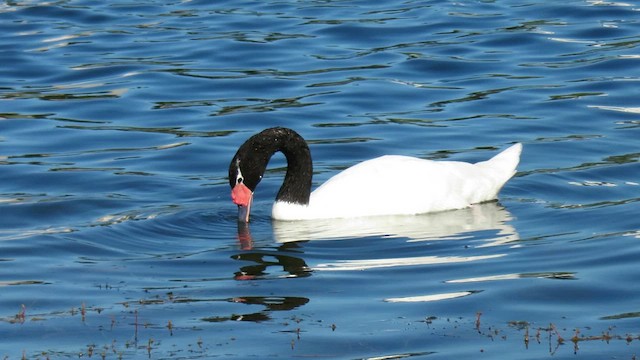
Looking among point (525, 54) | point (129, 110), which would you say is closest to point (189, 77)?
point (129, 110)

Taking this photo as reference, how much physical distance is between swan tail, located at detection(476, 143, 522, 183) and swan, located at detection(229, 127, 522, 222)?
13 centimetres

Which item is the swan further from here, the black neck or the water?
the water

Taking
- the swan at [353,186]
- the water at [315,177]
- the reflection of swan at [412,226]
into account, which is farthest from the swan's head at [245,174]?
the reflection of swan at [412,226]

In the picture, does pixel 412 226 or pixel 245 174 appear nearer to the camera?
pixel 412 226

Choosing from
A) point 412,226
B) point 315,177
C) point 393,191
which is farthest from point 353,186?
point 315,177

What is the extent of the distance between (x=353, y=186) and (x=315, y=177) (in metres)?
1.76

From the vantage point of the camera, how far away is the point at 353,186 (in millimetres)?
12266

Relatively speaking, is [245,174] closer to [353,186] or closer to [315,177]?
[353,186]

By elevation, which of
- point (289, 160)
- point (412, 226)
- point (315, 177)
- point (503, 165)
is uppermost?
point (289, 160)

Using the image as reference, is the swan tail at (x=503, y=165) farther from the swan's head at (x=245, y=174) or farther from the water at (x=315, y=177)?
the swan's head at (x=245, y=174)

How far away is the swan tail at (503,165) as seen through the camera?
42.0 feet

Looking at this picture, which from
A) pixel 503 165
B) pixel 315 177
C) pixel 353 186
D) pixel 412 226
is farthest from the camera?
pixel 315 177

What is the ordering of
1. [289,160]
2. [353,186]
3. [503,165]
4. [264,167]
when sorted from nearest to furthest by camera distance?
[353,186]
[264,167]
[289,160]
[503,165]

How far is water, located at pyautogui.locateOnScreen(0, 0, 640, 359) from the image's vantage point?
8.77m
